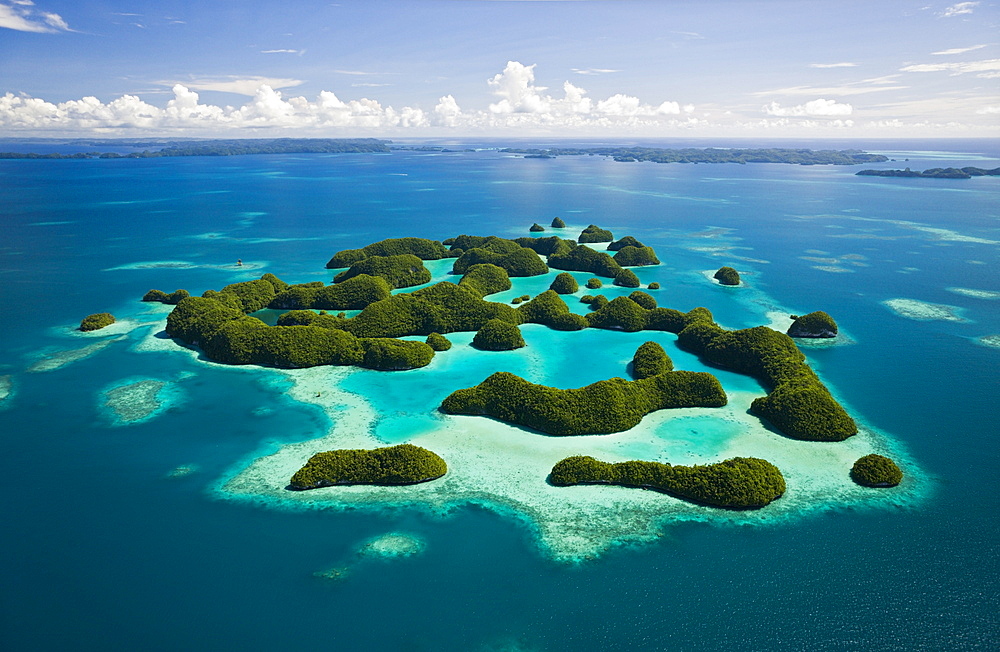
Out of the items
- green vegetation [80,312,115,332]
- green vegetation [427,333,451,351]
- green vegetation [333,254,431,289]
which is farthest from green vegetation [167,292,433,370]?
green vegetation [333,254,431,289]

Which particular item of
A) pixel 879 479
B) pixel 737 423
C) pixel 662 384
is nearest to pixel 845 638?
pixel 879 479

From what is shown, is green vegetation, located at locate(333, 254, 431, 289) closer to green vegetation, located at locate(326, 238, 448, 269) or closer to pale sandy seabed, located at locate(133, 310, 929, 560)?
green vegetation, located at locate(326, 238, 448, 269)

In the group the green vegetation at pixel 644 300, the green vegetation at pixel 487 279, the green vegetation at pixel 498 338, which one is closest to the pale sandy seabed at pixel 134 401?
the green vegetation at pixel 498 338

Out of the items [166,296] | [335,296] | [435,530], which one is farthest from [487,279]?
[435,530]

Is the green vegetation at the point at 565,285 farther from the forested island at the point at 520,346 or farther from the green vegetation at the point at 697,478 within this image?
the green vegetation at the point at 697,478

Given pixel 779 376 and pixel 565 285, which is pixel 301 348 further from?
pixel 779 376

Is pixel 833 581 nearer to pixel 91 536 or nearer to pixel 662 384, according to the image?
pixel 662 384
